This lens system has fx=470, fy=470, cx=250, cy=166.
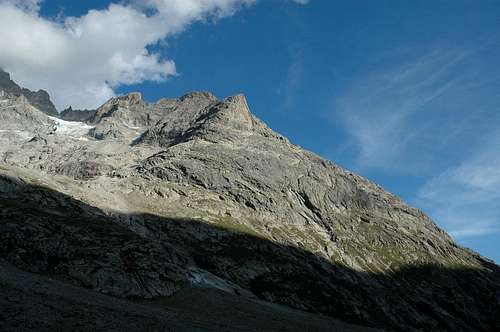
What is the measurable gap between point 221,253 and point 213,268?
11734 millimetres

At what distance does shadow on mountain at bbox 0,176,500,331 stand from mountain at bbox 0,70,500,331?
34cm

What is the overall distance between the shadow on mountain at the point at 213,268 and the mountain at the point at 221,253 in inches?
13.5

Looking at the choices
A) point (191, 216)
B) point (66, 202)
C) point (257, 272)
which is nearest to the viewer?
point (66, 202)

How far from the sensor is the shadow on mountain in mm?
65000

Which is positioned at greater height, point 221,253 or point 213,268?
point 221,253

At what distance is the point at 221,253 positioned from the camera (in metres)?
116

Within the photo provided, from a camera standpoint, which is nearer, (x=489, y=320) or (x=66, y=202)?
(x=66, y=202)

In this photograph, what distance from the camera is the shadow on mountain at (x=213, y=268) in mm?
65000

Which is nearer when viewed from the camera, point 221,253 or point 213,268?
point 213,268

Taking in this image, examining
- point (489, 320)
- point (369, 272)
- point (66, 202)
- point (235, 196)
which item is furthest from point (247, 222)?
point (489, 320)

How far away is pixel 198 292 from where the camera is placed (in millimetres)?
68812

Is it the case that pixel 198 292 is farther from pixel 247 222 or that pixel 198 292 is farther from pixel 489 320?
pixel 489 320

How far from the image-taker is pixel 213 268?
344 feet

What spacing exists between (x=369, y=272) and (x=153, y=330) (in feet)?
→ 410
